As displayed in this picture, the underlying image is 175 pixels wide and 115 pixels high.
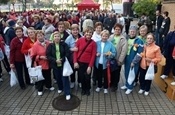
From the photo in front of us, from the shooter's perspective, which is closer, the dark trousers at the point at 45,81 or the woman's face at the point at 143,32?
the woman's face at the point at 143,32

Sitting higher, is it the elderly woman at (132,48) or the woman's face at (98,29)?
the woman's face at (98,29)

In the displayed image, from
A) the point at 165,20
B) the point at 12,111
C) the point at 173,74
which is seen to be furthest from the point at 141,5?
the point at 12,111

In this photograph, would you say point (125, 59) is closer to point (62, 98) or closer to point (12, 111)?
point (62, 98)

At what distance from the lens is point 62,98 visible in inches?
222

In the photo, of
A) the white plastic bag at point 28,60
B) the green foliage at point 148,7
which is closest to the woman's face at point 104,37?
the white plastic bag at point 28,60

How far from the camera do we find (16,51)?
5.90 meters

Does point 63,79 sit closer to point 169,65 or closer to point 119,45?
point 119,45

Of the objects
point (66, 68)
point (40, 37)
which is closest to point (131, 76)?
point (66, 68)

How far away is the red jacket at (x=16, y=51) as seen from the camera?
5836 millimetres

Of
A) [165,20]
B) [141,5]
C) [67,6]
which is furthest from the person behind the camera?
[67,6]

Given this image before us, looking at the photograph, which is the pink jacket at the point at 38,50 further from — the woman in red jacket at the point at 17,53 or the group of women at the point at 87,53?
the woman in red jacket at the point at 17,53

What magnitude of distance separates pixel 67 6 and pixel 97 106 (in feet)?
216

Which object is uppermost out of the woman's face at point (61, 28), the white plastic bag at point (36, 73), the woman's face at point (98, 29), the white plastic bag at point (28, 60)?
the woman's face at point (61, 28)

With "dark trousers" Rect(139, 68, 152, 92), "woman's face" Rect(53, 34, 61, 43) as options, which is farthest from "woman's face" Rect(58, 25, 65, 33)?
"dark trousers" Rect(139, 68, 152, 92)
